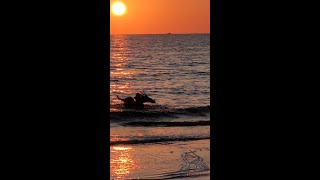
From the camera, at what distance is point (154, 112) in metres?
18.1

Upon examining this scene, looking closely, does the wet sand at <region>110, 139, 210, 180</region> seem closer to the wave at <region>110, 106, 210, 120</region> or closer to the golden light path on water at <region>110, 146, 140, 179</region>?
the golden light path on water at <region>110, 146, 140, 179</region>

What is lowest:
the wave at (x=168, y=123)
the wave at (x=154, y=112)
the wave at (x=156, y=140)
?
the wave at (x=156, y=140)

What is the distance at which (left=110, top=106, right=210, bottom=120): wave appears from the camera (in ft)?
55.6

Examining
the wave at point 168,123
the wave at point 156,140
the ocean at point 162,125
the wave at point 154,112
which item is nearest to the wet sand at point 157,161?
the ocean at point 162,125

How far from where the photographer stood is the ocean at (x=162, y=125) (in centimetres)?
827

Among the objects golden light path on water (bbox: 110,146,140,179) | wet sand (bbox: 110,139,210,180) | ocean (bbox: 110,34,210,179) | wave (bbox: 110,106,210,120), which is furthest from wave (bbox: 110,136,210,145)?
wave (bbox: 110,106,210,120)

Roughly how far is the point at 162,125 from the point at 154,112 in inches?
118

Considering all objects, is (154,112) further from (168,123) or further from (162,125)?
(162,125)

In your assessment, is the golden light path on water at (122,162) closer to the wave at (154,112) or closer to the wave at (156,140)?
the wave at (156,140)
